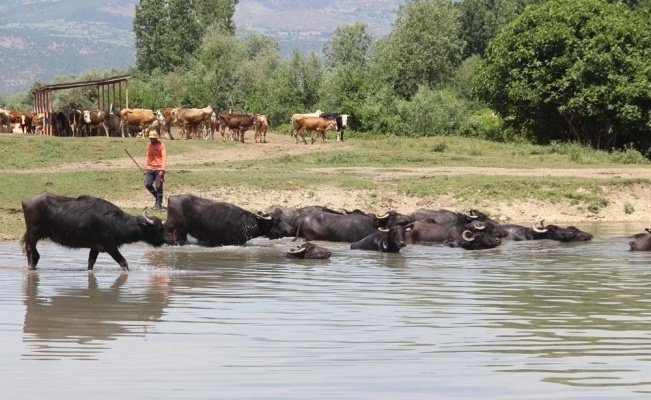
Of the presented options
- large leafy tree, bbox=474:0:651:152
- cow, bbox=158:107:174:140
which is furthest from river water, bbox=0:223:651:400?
cow, bbox=158:107:174:140

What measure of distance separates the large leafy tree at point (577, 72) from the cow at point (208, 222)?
20064 mm

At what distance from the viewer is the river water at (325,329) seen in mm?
7777

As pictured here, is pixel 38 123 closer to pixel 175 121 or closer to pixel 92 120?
pixel 92 120

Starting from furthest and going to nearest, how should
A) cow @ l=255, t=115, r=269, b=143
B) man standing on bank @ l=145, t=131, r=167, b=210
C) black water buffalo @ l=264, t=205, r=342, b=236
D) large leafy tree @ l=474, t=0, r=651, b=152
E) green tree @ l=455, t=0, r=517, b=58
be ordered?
green tree @ l=455, t=0, r=517, b=58 → cow @ l=255, t=115, r=269, b=143 → large leafy tree @ l=474, t=0, r=651, b=152 → man standing on bank @ l=145, t=131, r=167, b=210 → black water buffalo @ l=264, t=205, r=342, b=236

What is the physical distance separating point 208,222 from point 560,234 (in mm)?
5680

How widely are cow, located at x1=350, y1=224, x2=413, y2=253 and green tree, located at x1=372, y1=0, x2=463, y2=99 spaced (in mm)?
42208

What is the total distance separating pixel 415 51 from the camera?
6328 cm

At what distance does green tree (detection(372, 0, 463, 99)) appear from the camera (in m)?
62.0

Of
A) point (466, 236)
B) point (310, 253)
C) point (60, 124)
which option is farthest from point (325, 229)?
point (60, 124)

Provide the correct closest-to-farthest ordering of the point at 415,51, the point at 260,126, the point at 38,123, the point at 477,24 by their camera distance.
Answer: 1. the point at 260,126
2. the point at 38,123
3. the point at 415,51
4. the point at 477,24

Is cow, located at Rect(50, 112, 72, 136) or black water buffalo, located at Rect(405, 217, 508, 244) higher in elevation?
cow, located at Rect(50, 112, 72, 136)

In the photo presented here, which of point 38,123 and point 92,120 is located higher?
point 92,120

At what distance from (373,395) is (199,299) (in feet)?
15.8

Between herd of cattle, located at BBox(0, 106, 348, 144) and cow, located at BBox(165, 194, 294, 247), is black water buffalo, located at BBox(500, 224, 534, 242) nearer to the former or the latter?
cow, located at BBox(165, 194, 294, 247)
